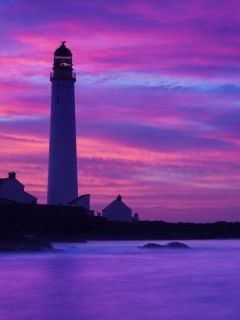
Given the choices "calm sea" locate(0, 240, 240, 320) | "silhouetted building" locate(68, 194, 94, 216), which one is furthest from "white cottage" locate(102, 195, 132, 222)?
"calm sea" locate(0, 240, 240, 320)

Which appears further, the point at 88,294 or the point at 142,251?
the point at 142,251

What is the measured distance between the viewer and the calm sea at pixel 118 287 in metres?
13.6

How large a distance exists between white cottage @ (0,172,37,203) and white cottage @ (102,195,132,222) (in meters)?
5.69

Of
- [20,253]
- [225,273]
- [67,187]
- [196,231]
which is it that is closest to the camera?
[225,273]

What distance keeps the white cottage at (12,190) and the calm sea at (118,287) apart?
8.95m

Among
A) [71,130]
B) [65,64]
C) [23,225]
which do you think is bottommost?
[23,225]

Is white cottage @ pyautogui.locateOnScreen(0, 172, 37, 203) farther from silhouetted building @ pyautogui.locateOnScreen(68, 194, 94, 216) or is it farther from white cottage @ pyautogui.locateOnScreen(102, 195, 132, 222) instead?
white cottage @ pyautogui.locateOnScreen(102, 195, 132, 222)

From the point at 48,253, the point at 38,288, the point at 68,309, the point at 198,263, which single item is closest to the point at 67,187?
the point at 48,253

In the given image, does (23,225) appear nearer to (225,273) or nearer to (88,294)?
(225,273)

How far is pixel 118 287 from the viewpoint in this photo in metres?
17.7

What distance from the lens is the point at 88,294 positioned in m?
16.2

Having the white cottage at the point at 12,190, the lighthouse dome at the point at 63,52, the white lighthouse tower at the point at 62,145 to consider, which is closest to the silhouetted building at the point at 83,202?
the white lighthouse tower at the point at 62,145

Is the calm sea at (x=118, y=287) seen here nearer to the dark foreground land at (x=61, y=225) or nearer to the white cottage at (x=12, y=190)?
the dark foreground land at (x=61, y=225)

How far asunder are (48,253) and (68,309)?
13.2 m
